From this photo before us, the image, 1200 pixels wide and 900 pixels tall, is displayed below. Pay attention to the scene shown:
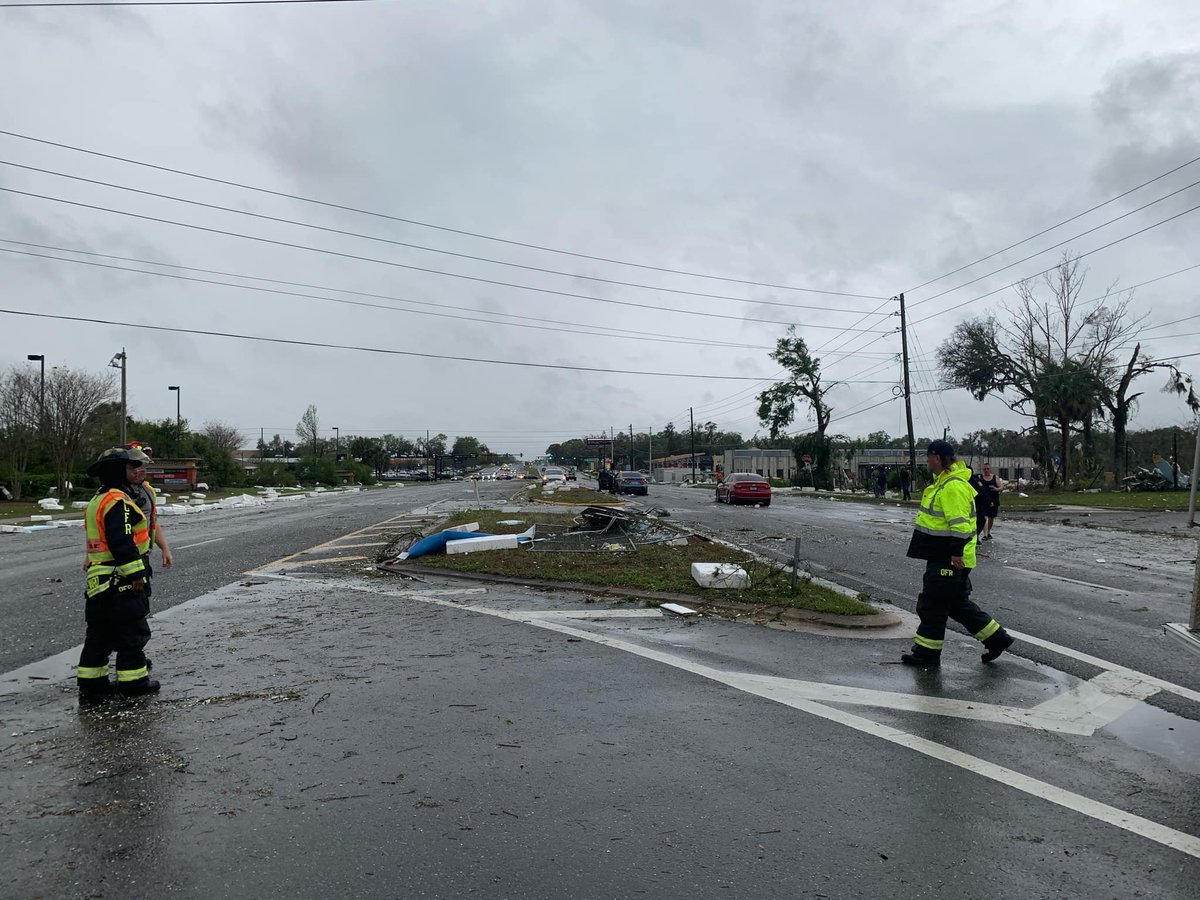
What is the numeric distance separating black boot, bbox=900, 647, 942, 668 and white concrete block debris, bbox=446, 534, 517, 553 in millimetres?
8824

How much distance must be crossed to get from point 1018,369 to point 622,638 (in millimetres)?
52089

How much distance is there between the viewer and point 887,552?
15.6 metres

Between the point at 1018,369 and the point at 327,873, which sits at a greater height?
the point at 1018,369

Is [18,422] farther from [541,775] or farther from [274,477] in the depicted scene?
[541,775]

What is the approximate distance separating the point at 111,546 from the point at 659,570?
24.5 ft

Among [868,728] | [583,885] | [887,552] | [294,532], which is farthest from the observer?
[294,532]

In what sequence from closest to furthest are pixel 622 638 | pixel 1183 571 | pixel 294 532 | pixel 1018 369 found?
pixel 622 638 < pixel 1183 571 < pixel 294 532 < pixel 1018 369

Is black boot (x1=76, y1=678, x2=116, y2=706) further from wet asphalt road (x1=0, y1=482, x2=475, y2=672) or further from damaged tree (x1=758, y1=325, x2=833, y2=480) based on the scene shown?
damaged tree (x1=758, y1=325, x2=833, y2=480)

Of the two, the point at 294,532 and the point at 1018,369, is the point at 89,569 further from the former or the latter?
the point at 1018,369

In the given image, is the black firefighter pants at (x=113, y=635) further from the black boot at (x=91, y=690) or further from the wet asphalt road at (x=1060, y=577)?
the wet asphalt road at (x=1060, y=577)

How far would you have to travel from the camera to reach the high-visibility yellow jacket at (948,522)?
655 centimetres

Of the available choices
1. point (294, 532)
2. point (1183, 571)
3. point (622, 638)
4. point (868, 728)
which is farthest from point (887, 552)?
point (294, 532)

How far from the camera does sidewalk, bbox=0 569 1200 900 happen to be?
10.6ft

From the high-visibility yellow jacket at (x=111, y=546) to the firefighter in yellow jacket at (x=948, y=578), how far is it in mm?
6136
